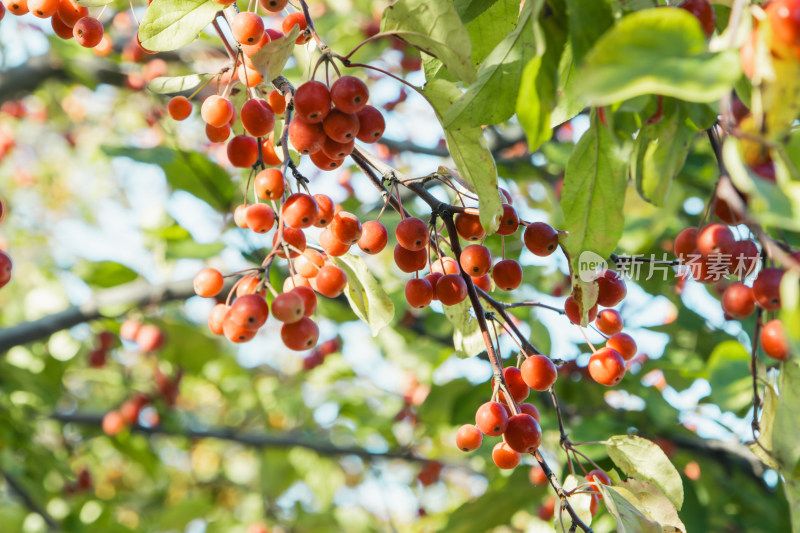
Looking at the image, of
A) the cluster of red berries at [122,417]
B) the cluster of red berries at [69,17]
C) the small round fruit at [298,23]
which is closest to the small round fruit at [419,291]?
the small round fruit at [298,23]

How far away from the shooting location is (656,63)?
77 centimetres

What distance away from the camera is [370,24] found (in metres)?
4.23

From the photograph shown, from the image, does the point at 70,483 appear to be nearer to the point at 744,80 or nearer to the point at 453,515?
the point at 453,515

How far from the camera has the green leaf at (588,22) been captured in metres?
0.91

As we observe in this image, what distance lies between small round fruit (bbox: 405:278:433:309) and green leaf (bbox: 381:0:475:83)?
16.6 inches

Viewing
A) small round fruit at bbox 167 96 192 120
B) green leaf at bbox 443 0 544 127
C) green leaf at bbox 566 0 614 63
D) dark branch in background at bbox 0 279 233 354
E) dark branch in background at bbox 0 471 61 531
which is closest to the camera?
green leaf at bbox 566 0 614 63

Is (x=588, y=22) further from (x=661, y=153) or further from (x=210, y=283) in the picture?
(x=210, y=283)

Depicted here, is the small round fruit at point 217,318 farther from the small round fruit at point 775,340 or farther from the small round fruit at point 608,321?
the small round fruit at point 775,340

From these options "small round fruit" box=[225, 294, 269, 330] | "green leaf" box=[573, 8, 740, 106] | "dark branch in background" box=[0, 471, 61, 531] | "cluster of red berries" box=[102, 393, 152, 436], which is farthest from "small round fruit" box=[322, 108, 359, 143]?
"dark branch in background" box=[0, 471, 61, 531]

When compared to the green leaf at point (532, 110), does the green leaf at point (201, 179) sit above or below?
below

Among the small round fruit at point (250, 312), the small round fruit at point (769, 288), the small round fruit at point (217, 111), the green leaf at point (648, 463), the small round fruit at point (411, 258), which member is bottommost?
the green leaf at point (648, 463)

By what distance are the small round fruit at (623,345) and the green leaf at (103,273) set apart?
2.83 metres

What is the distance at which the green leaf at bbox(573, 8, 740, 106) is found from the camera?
2.42 feet

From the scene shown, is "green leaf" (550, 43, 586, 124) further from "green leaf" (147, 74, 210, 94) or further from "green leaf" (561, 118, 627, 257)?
"green leaf" (147, 74, 210, 94)
